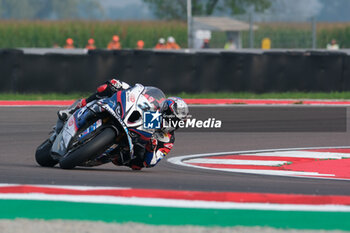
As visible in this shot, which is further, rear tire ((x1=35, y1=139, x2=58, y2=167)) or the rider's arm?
rear tire ((x1=35, y1=139, x2=58, y2=167))

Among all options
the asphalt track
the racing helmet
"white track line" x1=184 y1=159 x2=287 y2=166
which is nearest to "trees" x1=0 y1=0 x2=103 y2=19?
the asphalt track

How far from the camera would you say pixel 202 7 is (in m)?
55.0

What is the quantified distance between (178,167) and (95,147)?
5.81 feet

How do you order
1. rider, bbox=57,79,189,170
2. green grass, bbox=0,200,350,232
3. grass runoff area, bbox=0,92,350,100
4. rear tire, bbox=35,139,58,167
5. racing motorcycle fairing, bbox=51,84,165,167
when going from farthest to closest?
grass runoff area, bbox=0,92,350,100, rear tire, bbox=35,139,58,167, rider, bbox=57,79,189,170, racing motorcycle fairing, bbox=51,84,165,167, green grass, bbox=0,200,350,232

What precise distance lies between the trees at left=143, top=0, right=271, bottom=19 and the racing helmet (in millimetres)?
47526

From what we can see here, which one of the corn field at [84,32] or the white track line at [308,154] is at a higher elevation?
the white track line at [308,154]

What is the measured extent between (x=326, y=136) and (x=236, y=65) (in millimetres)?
6816

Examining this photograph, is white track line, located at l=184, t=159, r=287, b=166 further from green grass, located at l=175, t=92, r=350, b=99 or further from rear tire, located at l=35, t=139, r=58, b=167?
green grass, located at l=175, t=92, r=350, b=99

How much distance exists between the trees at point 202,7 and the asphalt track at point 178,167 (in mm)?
39332

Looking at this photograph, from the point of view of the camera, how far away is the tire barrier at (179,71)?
1903 centimetres

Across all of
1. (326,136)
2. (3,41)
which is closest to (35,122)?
(326,136)

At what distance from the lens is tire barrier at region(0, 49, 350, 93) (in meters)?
19.0

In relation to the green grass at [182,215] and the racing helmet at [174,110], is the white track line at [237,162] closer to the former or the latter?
the racing helmet at [174,110]

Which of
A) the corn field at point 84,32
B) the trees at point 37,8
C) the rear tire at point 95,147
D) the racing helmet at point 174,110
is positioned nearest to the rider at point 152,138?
the racing helmet at point 174,110
